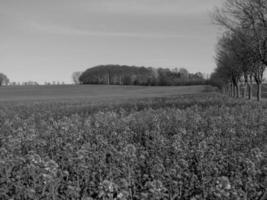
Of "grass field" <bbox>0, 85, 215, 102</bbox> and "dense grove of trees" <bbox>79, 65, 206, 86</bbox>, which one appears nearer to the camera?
"grass field" <bbox>0, 85, 215, 102</bbox>

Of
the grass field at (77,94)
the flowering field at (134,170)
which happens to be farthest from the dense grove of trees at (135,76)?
the flowering field at (134,170)

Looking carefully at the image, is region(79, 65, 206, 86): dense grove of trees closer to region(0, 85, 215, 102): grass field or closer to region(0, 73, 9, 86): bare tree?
region(0, 73, 9, 86): bare tree

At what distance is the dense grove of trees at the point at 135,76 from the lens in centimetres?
13560

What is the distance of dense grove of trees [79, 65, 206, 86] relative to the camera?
445 feet

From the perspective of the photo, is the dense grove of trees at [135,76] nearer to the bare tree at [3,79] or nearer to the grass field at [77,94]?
the bare tree at [3,79]

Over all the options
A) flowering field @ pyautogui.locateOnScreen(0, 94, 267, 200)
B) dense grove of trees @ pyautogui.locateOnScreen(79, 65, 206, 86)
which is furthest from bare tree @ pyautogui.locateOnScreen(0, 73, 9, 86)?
flowering field @ pyautogui.locateOnScreen(0, 94, 267, 200)

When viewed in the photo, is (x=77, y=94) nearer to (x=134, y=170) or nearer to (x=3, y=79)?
(x=134, y=170)

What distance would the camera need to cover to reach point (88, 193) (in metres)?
4.52

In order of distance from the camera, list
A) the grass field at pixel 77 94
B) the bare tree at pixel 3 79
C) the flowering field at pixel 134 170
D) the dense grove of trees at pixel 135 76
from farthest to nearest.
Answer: the bare tree at pixel 3 79 < the dense grove of trees at pixel 135 76 < the grass field at pixel 77 94 < the flowering field at pixel 134 170

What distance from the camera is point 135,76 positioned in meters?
145

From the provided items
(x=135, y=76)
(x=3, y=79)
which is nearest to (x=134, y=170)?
(x=135, y=76)

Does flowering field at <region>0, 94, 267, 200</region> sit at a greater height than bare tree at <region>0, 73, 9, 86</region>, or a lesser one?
lesser

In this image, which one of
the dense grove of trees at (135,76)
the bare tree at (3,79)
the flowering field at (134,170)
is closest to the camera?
the flowering field at (134,170)

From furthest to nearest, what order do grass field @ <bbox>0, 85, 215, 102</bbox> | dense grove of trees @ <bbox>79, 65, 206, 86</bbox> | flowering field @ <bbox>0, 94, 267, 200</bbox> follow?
dense grove of trees @ <bbox>79, 65, 206, 86</bbox>
grass field @ <bbox>0, 85, 215, 102</bbox>
flowering field @ <bbox>0, 94, 267, 200</bbox>
